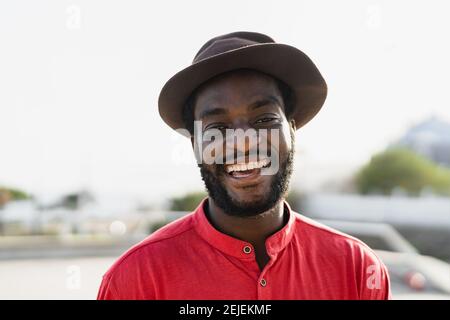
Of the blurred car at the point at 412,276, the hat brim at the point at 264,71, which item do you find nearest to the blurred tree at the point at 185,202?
the blurred car at the point at 412,276

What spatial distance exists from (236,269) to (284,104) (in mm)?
731

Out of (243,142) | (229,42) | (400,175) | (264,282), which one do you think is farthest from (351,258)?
(400,175)

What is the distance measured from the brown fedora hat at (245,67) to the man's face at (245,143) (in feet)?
0.23

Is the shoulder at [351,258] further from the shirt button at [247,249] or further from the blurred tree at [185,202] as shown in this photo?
the blurred tree at [185,202]

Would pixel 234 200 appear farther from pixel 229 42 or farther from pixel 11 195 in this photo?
pixel 11 195

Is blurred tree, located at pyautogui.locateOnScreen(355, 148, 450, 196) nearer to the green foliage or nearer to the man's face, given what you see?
the green foliage

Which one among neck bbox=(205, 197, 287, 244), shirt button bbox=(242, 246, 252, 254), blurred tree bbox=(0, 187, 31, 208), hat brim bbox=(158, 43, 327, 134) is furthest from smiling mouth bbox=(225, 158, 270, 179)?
blurred tree bbox=(0, 187, 31, 208)

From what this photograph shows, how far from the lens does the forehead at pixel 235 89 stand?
1898mm

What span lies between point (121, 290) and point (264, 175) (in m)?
0.65

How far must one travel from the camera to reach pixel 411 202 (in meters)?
19.5

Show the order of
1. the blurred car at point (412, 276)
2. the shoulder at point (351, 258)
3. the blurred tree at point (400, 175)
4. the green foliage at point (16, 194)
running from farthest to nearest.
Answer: the blurred tree at point (400, 175), the green foliage at point (16, 194), the blurred car at point (412, 276), the shoulder at point (351, 258)

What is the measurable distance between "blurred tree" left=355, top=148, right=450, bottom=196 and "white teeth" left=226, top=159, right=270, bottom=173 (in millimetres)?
20596
